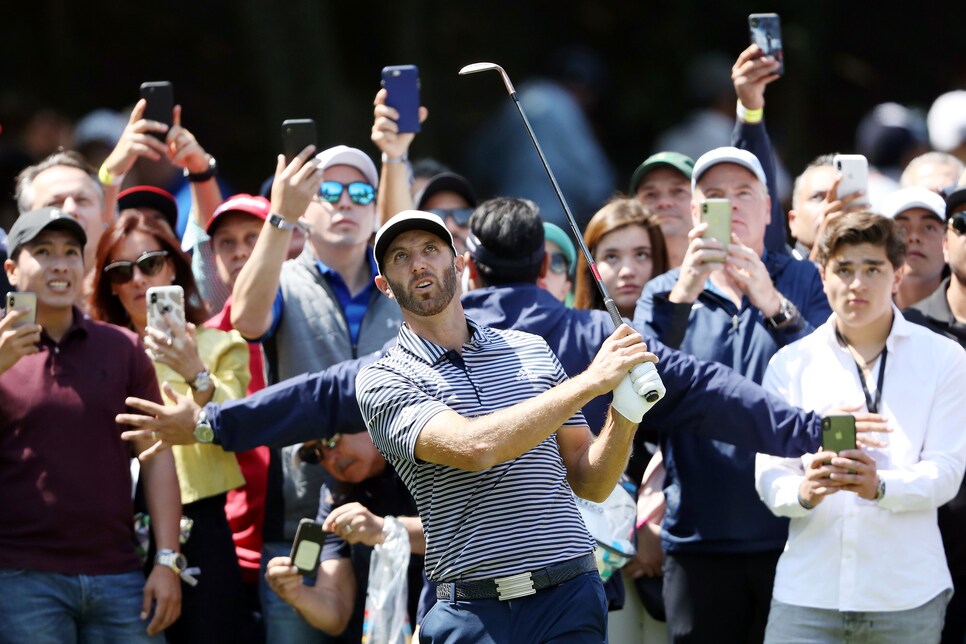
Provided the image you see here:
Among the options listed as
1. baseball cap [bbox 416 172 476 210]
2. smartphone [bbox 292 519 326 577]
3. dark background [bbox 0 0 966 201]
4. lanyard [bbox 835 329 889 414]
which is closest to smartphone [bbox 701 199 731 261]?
lanyard [bbox 835 329 889 414]

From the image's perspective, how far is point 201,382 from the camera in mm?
5652

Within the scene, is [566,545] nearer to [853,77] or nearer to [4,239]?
[4,239]

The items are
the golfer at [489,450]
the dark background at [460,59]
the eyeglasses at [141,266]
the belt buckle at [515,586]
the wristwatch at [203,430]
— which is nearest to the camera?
Result: the golfer at [489,450]

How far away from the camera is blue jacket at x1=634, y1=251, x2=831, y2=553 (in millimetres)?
5621

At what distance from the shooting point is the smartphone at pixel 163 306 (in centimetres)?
555

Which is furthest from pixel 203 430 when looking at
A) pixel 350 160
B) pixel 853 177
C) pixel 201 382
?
pixel 853 177

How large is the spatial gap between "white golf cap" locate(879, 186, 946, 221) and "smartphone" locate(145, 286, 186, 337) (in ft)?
9.17

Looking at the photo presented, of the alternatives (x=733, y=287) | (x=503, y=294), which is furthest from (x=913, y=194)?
(x=503, y=294)

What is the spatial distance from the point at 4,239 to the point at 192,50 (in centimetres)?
538

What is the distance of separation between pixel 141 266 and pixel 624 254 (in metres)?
1.94

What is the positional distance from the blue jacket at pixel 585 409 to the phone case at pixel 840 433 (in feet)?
0.60

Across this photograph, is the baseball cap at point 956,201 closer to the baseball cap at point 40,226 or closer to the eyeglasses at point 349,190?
the eyeglasses at point 349,190

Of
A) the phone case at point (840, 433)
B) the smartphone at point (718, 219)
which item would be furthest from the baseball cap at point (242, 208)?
the phone case at point (840, 433)

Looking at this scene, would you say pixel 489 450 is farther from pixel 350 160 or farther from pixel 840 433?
pixel 350 160
